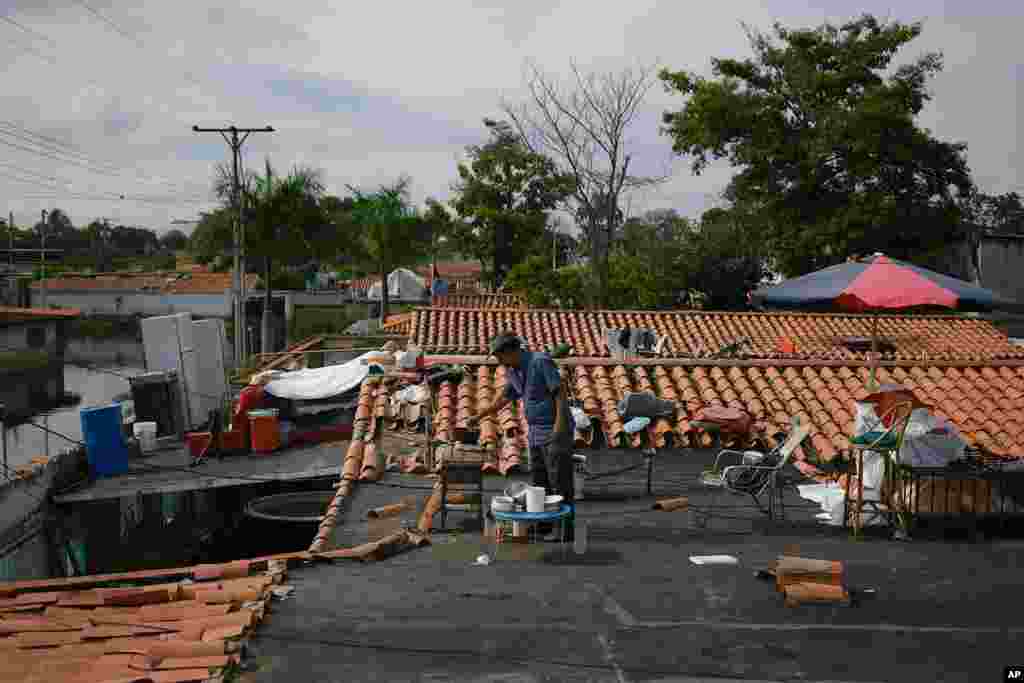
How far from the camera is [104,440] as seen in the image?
56.4 feet

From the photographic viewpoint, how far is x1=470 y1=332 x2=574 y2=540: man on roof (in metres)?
7.20

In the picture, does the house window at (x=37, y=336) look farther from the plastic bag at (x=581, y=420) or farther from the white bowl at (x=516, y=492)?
the white bowl at (x=516, y=492)

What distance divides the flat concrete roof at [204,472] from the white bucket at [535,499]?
933 centimetres

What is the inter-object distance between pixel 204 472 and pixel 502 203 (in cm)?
3553

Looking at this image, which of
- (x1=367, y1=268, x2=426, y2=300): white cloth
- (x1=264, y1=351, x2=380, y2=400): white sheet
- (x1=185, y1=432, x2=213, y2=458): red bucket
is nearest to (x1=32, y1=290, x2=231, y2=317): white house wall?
(x1=367, y1=268, x2=426, y2=300): white cloth

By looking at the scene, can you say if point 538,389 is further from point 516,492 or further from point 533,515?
point 533,515

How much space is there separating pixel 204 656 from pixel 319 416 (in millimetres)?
14322

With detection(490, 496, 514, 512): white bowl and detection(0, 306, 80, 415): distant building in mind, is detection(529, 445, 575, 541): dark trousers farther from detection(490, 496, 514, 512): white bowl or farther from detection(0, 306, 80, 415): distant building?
detection(0, 306, 80, 415): distant building

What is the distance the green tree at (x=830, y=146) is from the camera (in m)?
32.6

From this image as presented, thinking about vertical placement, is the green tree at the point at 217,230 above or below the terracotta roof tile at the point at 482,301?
above

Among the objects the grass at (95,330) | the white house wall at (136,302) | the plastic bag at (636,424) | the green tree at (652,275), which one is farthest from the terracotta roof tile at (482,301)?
the plastic bag at (636,424)

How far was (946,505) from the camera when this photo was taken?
7.75 m

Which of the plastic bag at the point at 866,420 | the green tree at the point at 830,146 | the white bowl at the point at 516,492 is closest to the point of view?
the white bowl at the point at 516,492

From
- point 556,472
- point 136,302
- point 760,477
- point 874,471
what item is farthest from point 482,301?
point 556,472
